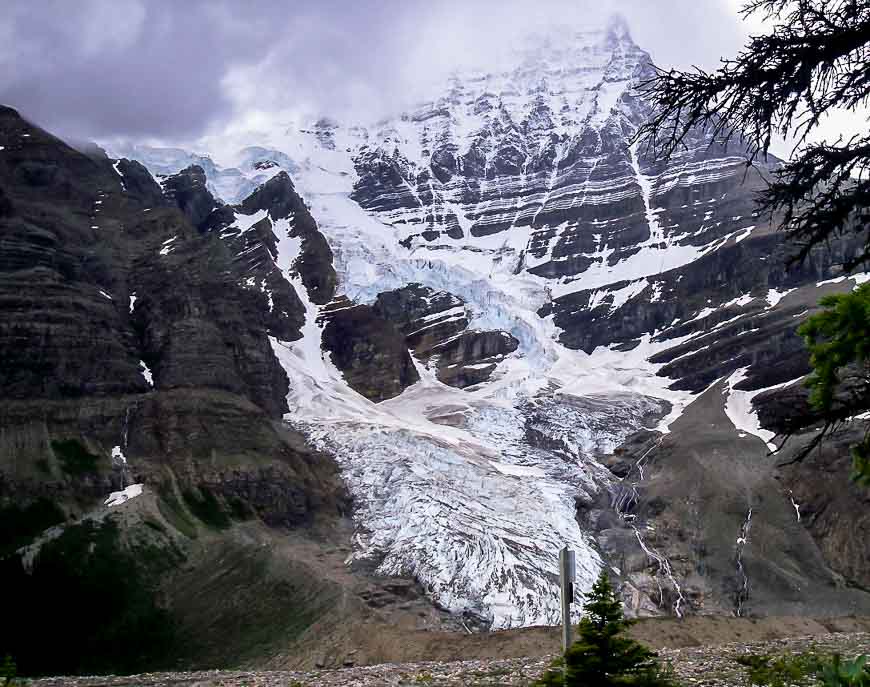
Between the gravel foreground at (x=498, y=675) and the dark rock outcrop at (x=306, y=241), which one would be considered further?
the dark rock outcrop at (x=306, y=241)

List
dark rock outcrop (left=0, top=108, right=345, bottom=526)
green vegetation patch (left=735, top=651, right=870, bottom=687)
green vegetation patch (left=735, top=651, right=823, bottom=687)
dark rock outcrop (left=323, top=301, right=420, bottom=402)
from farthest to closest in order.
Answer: dark rock outcrop (left=323, top=301, right=420, bottom=402)
dark rock outcrop (left=0, top=108, right=345, bottom=526)
green vegetation patch (left=735, top=651, right=823, bottom=687)
green vegetation patch (left=735, top=651, right=870, bottom=687)

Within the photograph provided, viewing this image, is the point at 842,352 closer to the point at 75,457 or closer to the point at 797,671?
the point at 797,671

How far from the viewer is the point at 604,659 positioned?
37.8 feet

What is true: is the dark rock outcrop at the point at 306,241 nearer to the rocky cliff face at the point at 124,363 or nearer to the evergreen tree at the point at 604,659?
the rocky cliff face at the point at 124,363

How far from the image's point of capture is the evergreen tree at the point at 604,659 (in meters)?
11.5

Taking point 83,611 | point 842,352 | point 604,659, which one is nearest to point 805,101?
point 842,352

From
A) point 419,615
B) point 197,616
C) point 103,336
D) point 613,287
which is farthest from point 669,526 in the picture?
point 613,287

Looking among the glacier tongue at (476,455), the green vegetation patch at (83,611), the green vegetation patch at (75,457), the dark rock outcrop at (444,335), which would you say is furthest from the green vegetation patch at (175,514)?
the dark rock outcrop at (444,335)

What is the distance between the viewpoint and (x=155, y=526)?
6762cm

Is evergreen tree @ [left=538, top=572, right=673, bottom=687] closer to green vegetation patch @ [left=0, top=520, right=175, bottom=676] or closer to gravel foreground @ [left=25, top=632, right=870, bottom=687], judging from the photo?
gravel foreground @ [left=25, top=632, right=870, bottom=687]

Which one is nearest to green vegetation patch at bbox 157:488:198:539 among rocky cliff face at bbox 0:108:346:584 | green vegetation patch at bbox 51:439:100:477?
rocky cliff face at bbox 0:108:346:584

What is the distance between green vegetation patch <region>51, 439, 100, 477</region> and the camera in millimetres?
73000

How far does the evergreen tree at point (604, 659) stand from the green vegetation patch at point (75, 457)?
233ft

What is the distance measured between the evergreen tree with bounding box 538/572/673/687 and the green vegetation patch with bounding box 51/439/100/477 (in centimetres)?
7096
